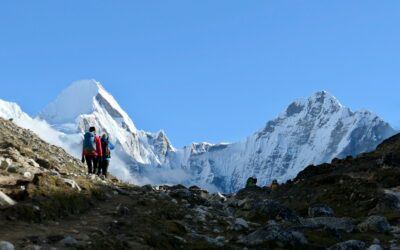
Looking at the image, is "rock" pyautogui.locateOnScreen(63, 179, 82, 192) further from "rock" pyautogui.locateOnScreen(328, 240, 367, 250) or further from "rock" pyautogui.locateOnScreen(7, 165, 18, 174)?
"rock" pyautogui.locateOnScreen(328, 240, 367, 250)

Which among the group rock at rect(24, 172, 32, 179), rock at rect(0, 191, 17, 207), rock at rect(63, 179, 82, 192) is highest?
rock at rect(24, 172, 32, 179)

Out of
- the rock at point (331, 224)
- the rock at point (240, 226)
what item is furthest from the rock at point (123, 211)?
the rock at point (331, 224)

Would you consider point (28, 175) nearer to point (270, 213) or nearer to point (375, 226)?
point (270, 213)

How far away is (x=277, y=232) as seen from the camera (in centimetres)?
1942

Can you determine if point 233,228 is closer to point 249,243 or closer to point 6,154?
point 249,243

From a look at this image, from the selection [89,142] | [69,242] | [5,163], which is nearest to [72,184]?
[5,163]

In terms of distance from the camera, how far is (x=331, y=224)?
77.7 feet

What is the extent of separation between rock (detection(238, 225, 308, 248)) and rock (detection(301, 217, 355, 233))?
3.47m

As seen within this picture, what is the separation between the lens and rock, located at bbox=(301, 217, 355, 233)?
2294 centimetres

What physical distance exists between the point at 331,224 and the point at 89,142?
44.5 feet

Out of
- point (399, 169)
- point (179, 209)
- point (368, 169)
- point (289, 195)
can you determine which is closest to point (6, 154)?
point (179, 209)

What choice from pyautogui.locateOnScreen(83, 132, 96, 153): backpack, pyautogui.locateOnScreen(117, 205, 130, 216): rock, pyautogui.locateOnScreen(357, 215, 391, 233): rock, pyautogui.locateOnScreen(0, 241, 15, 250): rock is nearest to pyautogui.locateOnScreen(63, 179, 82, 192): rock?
pyautogui.locateOnScreen(117, 205, 130, 216): rock

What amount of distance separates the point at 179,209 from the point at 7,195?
347 inches

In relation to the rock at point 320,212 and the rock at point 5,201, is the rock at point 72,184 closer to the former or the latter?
the rock at point 5,201
